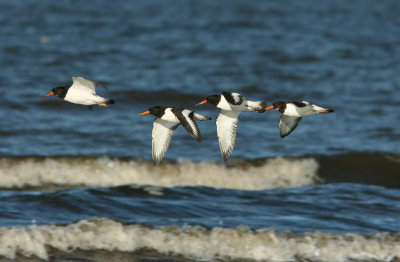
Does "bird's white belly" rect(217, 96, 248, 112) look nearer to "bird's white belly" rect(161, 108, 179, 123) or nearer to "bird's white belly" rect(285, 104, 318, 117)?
"bird's white belly" rect(285, 104, 318, 117)

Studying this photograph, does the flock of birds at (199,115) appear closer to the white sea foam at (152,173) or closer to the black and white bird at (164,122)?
the black and white bird at (164,122)

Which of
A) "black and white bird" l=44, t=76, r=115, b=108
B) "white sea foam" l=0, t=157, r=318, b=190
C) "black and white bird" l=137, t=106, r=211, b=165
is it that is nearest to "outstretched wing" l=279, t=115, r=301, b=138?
"black and white bird" l=137, t=106, r=211, b=165

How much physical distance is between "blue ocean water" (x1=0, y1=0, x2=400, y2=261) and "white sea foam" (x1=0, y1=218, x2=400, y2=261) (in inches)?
1.2

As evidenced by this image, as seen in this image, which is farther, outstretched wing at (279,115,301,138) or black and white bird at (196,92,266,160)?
outstretched wing at (279,115,301,138)

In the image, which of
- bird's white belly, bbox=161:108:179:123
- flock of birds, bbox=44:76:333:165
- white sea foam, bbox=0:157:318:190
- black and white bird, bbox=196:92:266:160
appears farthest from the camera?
white sea foam, bbox=0:157:318:190

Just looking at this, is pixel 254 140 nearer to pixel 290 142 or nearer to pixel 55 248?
pixel 290 142

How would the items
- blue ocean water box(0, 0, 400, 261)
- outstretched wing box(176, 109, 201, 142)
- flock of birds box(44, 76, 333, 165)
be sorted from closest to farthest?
outstretched wing box(176, 109, 201, 142)
flock of birds box(44, 76, 333, 165)
blue ocean water box(0, 0, 400, 261)

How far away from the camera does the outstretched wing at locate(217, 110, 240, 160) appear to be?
9.73m

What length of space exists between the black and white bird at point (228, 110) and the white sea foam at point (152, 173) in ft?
19.2

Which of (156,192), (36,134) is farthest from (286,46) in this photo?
(156,192)

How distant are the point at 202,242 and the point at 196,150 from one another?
641 centimetres

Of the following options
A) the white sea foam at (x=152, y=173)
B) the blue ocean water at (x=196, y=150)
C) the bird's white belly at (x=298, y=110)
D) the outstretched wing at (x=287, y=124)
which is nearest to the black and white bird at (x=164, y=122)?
the bird's white belly at (x=298, y=110)

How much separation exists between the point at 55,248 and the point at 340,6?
130ft

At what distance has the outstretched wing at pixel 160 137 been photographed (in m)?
10.0
